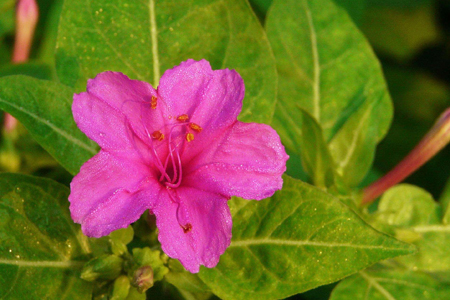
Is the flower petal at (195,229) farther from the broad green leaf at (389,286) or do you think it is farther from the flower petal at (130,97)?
the broad green leaf at (389,286)

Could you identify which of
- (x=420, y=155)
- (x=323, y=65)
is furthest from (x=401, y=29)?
(x=420, y=155)

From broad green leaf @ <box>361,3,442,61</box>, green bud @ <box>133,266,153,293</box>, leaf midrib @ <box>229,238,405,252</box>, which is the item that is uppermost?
green bud @ <box>133,266,153,293</box>

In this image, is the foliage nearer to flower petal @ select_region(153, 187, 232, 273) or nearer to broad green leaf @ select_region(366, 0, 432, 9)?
flower petal @ select_region(153, 187, 232, 273)

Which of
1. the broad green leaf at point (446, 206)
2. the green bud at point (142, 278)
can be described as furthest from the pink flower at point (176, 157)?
Result: the broad green leaf at point (446, 206)

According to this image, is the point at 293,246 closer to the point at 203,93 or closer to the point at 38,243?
the point at 203,93

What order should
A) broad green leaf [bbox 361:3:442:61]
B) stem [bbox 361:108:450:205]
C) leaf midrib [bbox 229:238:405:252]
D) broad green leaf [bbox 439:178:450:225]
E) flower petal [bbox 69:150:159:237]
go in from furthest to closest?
broad green leaf [bbox 361:3:442:61]
broad green leaf [bbox 439:178:450:225]
stem [bbox 361:108:450:205]
leaf midrib [bbox 229:238:405:252]
flower petal [bbox 69:150:159:237]

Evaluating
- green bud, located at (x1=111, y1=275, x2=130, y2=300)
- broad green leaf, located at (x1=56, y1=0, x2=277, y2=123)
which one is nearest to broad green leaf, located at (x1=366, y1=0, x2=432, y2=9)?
broad green leaf, located at (x1=56, y1=0, x2=277, y2=123)
